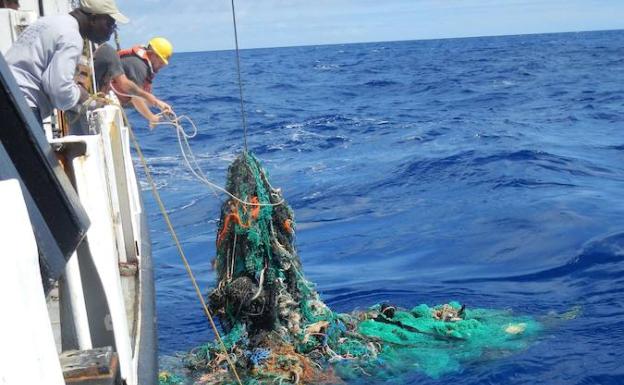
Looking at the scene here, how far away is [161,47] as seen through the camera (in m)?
7.63

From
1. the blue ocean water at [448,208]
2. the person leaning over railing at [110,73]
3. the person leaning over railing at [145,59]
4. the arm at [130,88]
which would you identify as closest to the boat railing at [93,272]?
the blue ocean water at [448,208]

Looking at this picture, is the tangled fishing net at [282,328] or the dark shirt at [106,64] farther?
the dark shirt at [106,64]

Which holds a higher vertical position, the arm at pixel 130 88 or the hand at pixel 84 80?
the hand at pixel 84 80

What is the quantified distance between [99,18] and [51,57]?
0.60 meters

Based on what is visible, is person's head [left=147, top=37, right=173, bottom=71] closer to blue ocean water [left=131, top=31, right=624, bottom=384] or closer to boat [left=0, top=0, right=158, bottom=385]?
blue ocean water [left=131, top=31, right=624, bottom=384]

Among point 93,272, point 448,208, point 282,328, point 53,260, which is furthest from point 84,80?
point 448,208

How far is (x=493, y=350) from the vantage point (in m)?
6.13

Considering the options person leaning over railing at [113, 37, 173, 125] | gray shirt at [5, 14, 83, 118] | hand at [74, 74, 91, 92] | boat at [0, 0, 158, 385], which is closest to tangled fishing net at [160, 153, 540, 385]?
gray shirt at [5, 14, 83, 118]

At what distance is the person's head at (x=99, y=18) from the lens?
15.3ft

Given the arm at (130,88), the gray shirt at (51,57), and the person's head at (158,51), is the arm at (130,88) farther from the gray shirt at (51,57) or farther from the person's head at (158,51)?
the gray shirt at (51,57)

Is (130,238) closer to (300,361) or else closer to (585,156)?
(300,361)

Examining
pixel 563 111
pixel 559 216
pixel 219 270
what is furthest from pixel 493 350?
pixel 563 111

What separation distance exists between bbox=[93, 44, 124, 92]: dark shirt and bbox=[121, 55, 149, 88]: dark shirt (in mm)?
608

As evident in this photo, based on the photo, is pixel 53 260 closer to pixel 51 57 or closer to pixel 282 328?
pixel 51 57
